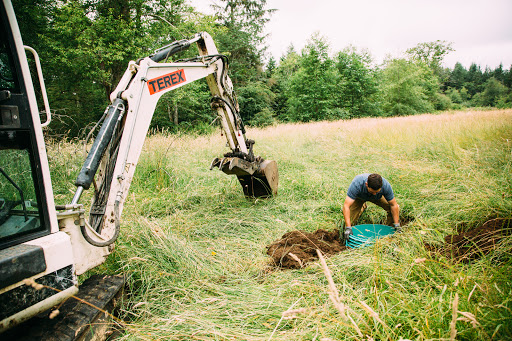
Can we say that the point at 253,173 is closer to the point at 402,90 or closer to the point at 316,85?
the point at 316,85

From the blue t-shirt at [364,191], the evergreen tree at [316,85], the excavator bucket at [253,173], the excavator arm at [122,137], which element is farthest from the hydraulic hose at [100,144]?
the evergreen tree at [316,85]

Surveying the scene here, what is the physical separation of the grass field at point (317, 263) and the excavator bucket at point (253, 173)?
227 mm

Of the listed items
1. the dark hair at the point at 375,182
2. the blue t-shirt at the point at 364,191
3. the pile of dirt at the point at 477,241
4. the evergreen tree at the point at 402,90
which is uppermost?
the evergreen tree at the point at 402,90

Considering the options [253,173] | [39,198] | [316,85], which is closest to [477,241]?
[253,173]

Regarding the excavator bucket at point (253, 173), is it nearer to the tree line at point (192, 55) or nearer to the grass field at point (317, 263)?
the grass field at point (317, 263)

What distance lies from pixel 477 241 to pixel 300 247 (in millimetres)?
1645

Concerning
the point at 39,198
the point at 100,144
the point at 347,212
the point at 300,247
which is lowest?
the point at 300,247

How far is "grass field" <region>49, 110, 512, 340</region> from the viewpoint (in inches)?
67.9

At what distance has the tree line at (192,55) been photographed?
12312mm

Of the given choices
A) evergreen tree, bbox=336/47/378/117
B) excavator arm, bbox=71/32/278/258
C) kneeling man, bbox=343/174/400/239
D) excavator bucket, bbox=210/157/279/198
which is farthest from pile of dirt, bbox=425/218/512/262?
evergreen tree, bbox=336/47/378/117

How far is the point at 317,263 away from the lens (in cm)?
254

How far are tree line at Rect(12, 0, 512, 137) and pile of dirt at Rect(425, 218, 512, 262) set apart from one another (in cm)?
497

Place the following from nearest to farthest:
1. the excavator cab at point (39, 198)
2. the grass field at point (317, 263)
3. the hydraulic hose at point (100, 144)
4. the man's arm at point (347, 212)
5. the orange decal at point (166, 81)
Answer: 1. the excavator cab at point (39, 198)
2. the grass field at point (317, 263)
3. the hydraulic hose at point (100, 144)
4. the orange decal at point (166, 81)
5. the man's arm at point (347, 212)

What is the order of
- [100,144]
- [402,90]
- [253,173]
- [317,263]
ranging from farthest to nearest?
1. [402,90]
2. [253,173]
3. [317,263]
4. [100,144]
